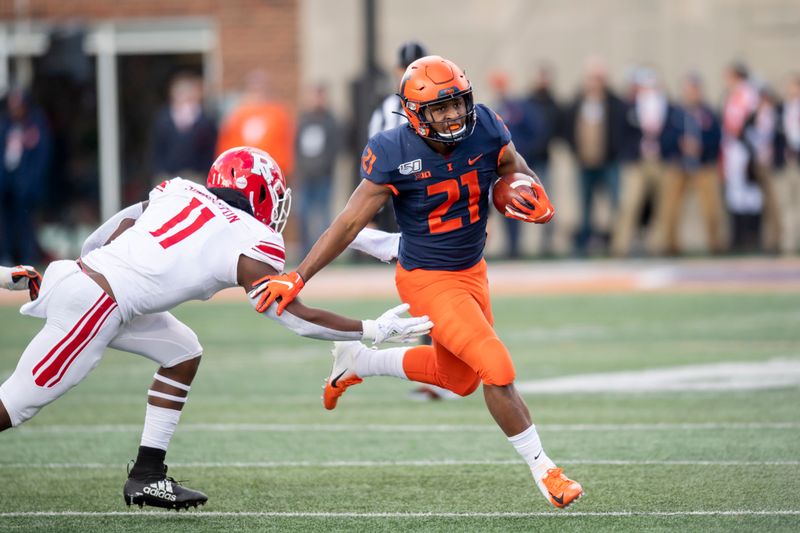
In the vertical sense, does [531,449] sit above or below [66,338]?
below

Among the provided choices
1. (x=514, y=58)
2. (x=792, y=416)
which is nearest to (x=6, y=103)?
(x=514, y=58)

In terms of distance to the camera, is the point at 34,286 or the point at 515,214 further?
the point at 515,214

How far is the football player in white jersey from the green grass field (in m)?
0.53

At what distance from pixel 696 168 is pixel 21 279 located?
12699 millimetres

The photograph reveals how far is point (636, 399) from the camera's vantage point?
338 inches

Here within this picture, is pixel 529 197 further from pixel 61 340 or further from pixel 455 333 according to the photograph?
pixel 61 340

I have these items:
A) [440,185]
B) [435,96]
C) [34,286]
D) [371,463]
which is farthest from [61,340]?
[371,463]

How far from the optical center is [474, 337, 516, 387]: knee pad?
5.68 meters

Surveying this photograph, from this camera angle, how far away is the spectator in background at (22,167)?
55.9ft

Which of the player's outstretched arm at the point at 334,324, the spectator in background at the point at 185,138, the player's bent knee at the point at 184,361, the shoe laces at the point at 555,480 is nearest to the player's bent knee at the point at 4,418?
the player's bent knee at the point at 184,361

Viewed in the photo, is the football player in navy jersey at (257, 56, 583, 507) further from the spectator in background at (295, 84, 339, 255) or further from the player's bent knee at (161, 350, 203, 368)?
the spectator in background at (295, 84, 339, 255)

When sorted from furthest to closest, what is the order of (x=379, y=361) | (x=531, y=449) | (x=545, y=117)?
(x=545, y=117) → (x=379, y=361) → (x=531, y=449)

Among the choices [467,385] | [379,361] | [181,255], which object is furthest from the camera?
[379,361]

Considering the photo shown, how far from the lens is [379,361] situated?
644 centimetres
